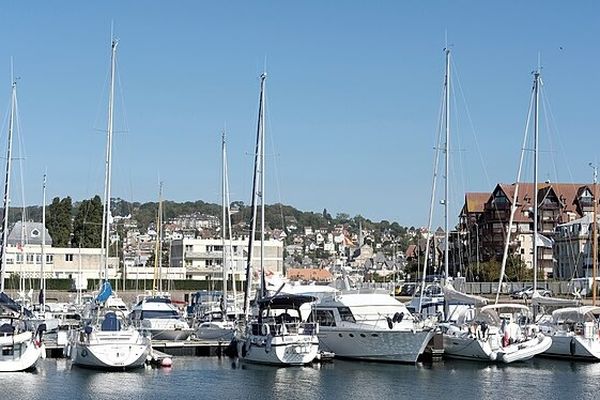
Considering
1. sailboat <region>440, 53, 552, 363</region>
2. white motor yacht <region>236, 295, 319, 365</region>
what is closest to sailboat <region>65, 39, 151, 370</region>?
white motor yacht <region>236, 295, 319, 365</region>

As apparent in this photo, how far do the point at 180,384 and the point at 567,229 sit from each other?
97326mm

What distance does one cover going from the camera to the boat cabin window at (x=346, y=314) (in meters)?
53.3

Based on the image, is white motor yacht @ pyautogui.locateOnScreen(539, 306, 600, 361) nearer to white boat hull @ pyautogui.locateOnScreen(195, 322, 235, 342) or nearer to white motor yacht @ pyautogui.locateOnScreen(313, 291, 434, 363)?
white motor yacht @ pyautogui.locateOnScreen(313, 291, 434, 363)

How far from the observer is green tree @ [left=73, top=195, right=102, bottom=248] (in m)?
143

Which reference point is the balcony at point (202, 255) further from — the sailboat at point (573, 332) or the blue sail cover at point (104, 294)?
the blue sail cover at point (104, 294)

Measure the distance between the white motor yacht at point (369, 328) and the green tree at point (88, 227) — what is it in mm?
92597

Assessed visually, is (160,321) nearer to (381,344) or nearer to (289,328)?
(289,328)

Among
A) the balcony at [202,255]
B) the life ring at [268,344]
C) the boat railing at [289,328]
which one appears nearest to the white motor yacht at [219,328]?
the boat railing at [289,328]

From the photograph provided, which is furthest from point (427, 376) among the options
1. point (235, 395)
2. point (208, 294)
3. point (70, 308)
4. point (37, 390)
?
point (70, 308)

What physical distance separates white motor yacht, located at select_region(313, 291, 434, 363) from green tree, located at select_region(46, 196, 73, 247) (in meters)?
100

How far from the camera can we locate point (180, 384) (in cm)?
4453

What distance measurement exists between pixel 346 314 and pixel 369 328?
6.02ft

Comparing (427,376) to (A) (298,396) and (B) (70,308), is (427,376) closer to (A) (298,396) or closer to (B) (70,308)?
(A) (298,396)

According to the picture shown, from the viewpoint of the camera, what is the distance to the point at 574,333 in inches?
2200
